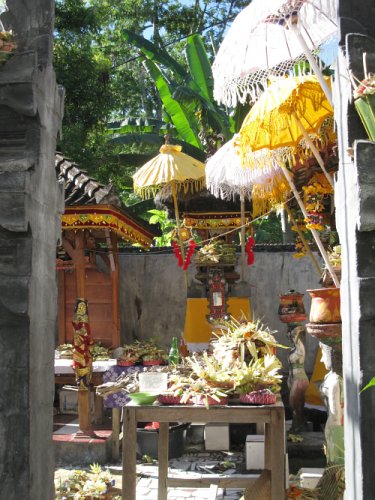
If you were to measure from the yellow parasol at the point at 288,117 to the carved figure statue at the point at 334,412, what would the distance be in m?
0.85

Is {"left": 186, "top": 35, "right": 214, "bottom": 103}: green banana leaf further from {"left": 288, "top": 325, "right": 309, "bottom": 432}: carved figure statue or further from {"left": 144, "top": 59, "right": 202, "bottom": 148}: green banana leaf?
{"left": 288, "top": 325, "right": 309, "bottom": 432}: carved figure statue

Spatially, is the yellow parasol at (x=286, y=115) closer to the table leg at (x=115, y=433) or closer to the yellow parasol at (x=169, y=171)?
the yellow parasol at (x=169, y=171)

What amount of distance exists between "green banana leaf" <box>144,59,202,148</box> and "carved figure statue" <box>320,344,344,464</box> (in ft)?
37.0

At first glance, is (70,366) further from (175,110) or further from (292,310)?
(175,110)

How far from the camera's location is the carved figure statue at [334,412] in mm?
5383

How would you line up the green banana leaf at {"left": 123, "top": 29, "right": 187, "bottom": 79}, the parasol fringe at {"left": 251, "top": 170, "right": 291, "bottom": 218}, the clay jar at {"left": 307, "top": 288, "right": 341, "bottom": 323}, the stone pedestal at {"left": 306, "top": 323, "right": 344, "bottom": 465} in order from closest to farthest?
the clay jar at {"left": 307, "top": 288, "right": 341, "bottom": 323}
the stone pedestal at {"left": 306, "top": 323, "right": 344, "bottom": 465}
the parasol fringe at {"left": 251, "top": 170, "right": 291, "bottom": 218}
the green banana leaf at {"left": 123, "top": 29, "right": 187, "bottom": 79}

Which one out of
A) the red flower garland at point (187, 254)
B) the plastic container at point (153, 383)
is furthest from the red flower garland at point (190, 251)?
the plastic container at point (153, 383)

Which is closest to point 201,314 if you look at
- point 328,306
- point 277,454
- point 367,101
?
point 328,306

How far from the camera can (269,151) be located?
6637 mm

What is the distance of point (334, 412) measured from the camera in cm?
564

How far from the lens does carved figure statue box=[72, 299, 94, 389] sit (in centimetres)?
784

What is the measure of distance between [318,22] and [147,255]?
274 inches

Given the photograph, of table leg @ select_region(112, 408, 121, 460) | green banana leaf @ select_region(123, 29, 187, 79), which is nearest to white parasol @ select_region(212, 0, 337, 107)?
table leg @ select_region(112, 408, 121, 460)

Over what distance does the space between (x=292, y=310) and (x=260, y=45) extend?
11.7 ft
